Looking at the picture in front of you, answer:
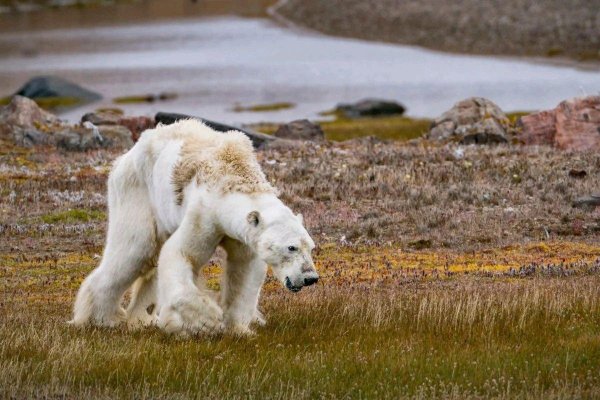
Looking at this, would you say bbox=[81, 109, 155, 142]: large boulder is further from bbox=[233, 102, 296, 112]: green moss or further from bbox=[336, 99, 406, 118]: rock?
bbox=[233, 102, 296, 112]: green moss

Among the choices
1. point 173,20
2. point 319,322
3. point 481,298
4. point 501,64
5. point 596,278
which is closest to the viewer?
point 319,322

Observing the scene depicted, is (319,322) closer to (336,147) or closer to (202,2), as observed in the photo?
A: (336,147)

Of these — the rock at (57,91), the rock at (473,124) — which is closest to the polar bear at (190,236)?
the rock at (473,124)

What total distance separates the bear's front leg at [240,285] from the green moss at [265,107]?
54.3m

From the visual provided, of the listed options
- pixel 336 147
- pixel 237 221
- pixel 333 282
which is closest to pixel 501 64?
pixel 336 147

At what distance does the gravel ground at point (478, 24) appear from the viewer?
8662cm

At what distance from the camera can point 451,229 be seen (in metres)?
22.2

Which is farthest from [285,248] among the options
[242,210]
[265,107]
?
[265,107]

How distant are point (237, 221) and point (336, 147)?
2114cm

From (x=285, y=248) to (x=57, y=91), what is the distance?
6853 cm

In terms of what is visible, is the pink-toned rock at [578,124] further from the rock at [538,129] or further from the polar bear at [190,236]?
the polar bear at [190,236]

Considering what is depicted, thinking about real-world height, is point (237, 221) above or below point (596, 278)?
above

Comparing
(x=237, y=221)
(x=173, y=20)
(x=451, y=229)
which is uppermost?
(x=237, y=221)

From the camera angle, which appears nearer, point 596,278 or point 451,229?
point 596,278
